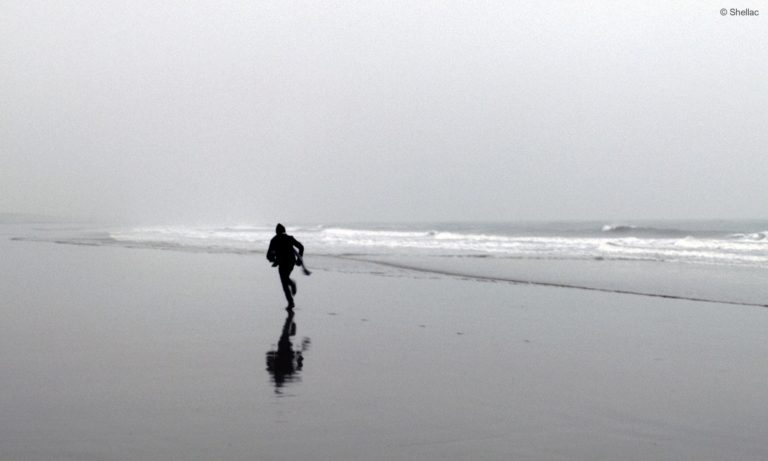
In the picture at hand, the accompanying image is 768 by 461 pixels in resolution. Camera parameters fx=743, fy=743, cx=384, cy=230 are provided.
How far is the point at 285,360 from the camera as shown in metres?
7.69

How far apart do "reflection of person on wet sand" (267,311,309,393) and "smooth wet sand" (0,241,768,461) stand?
10cm

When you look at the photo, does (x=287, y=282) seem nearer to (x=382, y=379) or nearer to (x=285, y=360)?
(x=285, y=360)

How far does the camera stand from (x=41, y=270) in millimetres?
18766

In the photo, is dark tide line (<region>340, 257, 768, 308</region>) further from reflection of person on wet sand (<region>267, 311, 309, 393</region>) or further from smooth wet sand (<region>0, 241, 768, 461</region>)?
reflection of person on wet sand (<region>267, 311, 309, 393</region>)

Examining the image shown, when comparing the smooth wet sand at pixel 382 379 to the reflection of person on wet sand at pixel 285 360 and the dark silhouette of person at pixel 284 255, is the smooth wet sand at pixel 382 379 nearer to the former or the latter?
the reflection of person on wet sand at pixel 285 360

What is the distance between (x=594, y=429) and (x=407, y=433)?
1.34 m

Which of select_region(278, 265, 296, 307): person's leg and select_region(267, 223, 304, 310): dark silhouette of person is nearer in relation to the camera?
select_region(278, 265, 296, 307): person's leg

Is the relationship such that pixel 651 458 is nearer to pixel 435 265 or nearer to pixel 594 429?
pixel 594 429

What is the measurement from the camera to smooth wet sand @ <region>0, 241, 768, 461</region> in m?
4.86

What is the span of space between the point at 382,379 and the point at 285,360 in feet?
4.32

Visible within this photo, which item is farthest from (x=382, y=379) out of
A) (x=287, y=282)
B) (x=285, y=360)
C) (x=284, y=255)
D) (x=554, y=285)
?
(x=554, y=285)

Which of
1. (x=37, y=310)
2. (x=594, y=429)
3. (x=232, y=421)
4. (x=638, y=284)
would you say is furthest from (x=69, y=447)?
(x=638, y=284)

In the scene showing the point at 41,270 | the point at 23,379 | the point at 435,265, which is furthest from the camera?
the point at 435,265

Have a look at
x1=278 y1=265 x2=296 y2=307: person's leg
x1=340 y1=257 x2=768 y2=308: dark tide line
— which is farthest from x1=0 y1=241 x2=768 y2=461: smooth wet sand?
x1=340 y1=257 x2=768 y2=308: dark tide line
